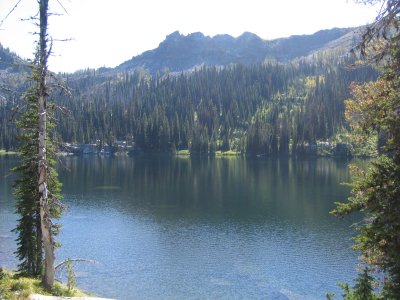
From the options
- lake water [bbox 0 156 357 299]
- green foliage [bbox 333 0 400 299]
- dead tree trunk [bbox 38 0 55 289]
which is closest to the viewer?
green foliage [bbox 333 0 400 299]

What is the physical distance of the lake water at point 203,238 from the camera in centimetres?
4409

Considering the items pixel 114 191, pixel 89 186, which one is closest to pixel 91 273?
pixel 114 191

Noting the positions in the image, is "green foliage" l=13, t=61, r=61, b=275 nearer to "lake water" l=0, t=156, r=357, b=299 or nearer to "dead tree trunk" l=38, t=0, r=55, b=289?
"lake water" l=0, t=156, r=357, b=299

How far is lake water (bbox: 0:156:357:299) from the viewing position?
1736 inches

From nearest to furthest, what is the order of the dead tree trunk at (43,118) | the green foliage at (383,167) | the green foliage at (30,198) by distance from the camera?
the green foliage at (383,167), the dead tree trunk at (43,118), the green foliage at (30,198)

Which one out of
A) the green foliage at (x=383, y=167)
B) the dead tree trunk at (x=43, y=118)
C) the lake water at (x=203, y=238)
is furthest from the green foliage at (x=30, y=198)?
the green foliage at (x=383, y=167)

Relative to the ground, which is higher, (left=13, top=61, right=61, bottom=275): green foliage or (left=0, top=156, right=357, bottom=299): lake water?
(left=13, top=61, right=61, bottom=275): green foliage

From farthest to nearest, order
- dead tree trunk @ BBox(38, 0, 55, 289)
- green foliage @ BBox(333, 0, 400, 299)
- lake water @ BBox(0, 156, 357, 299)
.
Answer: lake water @ BBox(0, 156, 357, 299) < dead tree trunk @ BBox(38, 0, 55, 289) < green foliage @ BBox(333, 0, 400, 299)

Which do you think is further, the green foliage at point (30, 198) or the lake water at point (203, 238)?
the lake water at point (203, 238)

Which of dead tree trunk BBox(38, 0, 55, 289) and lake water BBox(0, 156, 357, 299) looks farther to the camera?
lake water BBox(0, 156, 357, 299)

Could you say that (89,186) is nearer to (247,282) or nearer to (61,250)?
(61,250)

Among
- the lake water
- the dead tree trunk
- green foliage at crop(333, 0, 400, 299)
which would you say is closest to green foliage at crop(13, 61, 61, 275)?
the lake water

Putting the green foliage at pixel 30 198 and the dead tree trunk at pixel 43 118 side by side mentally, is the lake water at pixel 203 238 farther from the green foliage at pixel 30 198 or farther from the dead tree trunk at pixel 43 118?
the green foliage at pixel 30 198

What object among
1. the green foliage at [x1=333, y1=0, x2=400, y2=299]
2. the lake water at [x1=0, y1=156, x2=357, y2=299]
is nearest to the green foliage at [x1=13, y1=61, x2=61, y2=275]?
the lake water at [x1=0, y1=156, x2=357, y2=299]
